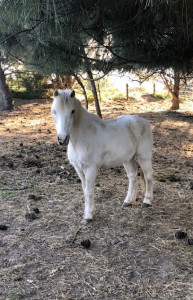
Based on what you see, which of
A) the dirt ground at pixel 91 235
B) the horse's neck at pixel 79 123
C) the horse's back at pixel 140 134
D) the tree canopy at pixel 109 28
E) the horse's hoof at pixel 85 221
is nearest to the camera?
the dirt ground at pixel 91 235

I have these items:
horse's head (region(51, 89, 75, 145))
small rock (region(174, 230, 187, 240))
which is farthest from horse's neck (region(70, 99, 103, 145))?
small rock (region(174, 230, 187, 240))

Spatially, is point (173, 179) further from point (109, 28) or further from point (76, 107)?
point (109, 28)

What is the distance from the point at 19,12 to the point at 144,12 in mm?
1090

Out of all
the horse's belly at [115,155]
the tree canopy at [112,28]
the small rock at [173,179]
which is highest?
the tree canopy at [112,28]

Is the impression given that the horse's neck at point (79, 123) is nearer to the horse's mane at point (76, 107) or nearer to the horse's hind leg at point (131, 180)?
the horse's mane at point (76, 107)

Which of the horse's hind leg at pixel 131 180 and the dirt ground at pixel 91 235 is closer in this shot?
the dirt ground at pixel 91 235

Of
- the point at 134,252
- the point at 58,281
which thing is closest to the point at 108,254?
the point at 134,252

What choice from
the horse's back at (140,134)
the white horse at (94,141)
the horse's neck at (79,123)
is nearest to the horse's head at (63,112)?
the white horse at (94,141)

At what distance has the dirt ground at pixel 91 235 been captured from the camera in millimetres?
1880

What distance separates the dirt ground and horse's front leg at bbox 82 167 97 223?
9 cm

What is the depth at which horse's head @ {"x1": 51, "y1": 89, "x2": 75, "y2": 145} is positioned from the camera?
91.4 inches

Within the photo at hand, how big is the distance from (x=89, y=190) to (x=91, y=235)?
423 millimetres

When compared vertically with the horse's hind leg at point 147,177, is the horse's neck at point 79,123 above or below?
above

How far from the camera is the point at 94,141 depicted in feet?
8.80
